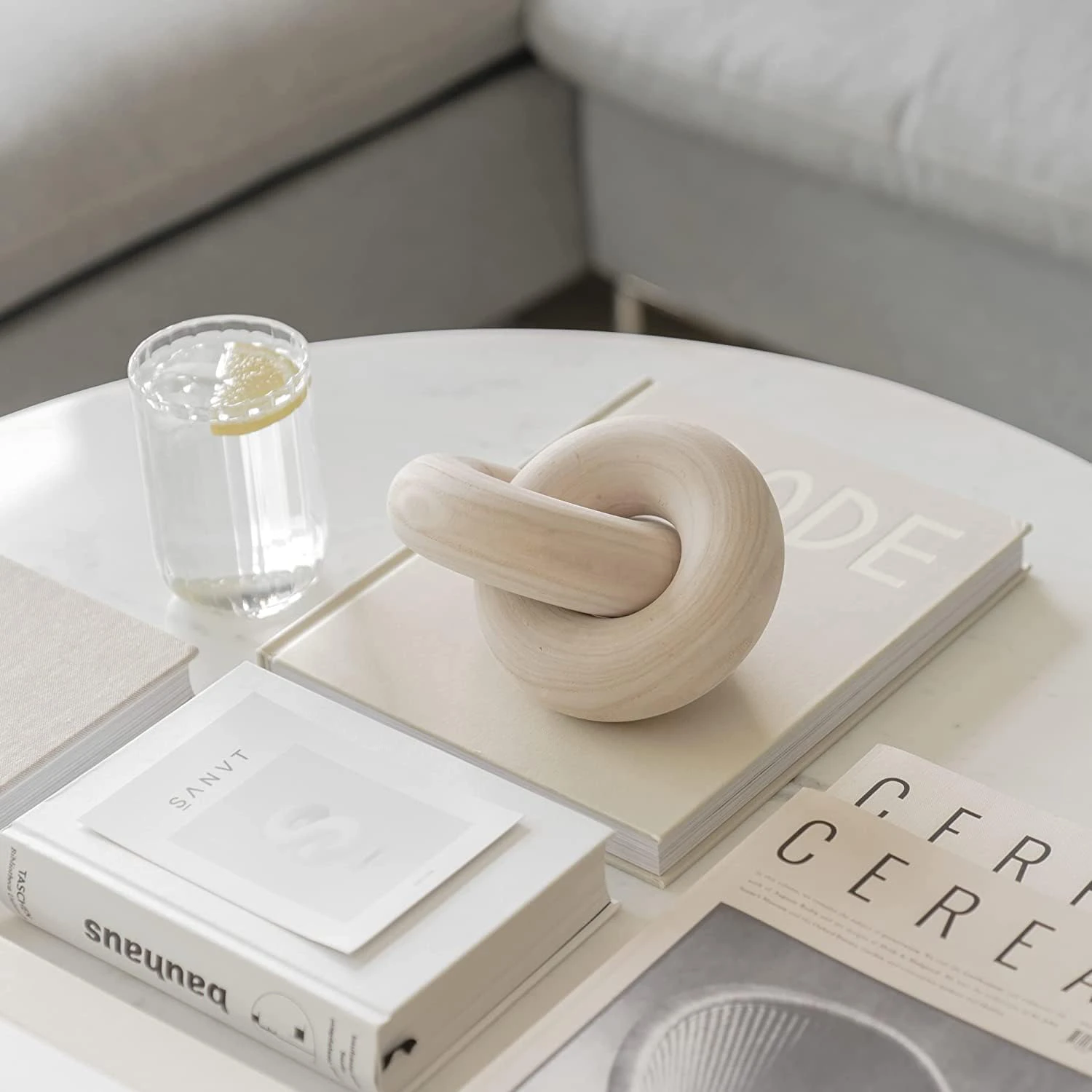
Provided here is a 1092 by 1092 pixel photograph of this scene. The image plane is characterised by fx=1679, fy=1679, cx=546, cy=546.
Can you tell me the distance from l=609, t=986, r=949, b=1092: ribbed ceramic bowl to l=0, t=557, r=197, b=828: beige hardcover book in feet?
0.99

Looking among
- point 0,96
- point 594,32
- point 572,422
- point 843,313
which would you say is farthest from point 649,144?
point 572,422

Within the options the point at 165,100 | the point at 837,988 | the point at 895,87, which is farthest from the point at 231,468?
the point at 895,87

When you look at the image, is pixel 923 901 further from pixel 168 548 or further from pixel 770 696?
pixel 168 548

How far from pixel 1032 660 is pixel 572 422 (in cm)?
32

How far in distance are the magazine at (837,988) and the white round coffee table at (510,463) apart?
3cm

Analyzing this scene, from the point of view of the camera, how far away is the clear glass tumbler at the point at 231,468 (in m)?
0.86

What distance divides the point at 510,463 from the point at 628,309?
1.01 metres

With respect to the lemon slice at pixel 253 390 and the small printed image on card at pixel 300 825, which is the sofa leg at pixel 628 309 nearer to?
the lemon slice at pixel 253 390

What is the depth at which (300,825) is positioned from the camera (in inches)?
27.7

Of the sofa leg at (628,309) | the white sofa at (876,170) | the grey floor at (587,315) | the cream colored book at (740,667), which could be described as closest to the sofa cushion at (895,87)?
the white sofa at (876,170)

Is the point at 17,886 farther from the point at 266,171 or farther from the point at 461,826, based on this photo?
the point at 266,171

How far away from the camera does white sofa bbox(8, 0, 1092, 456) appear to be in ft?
4.79

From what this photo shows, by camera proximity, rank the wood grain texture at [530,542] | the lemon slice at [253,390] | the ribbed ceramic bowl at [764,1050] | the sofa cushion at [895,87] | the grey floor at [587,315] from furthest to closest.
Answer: the grey floor at [587,315], the sofa cushion at [895,87], the lemon slice at [253,390], the wood grain texture at [530,542], the ribbed ceramic bowl at [764,1050]

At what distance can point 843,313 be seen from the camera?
167 cm
